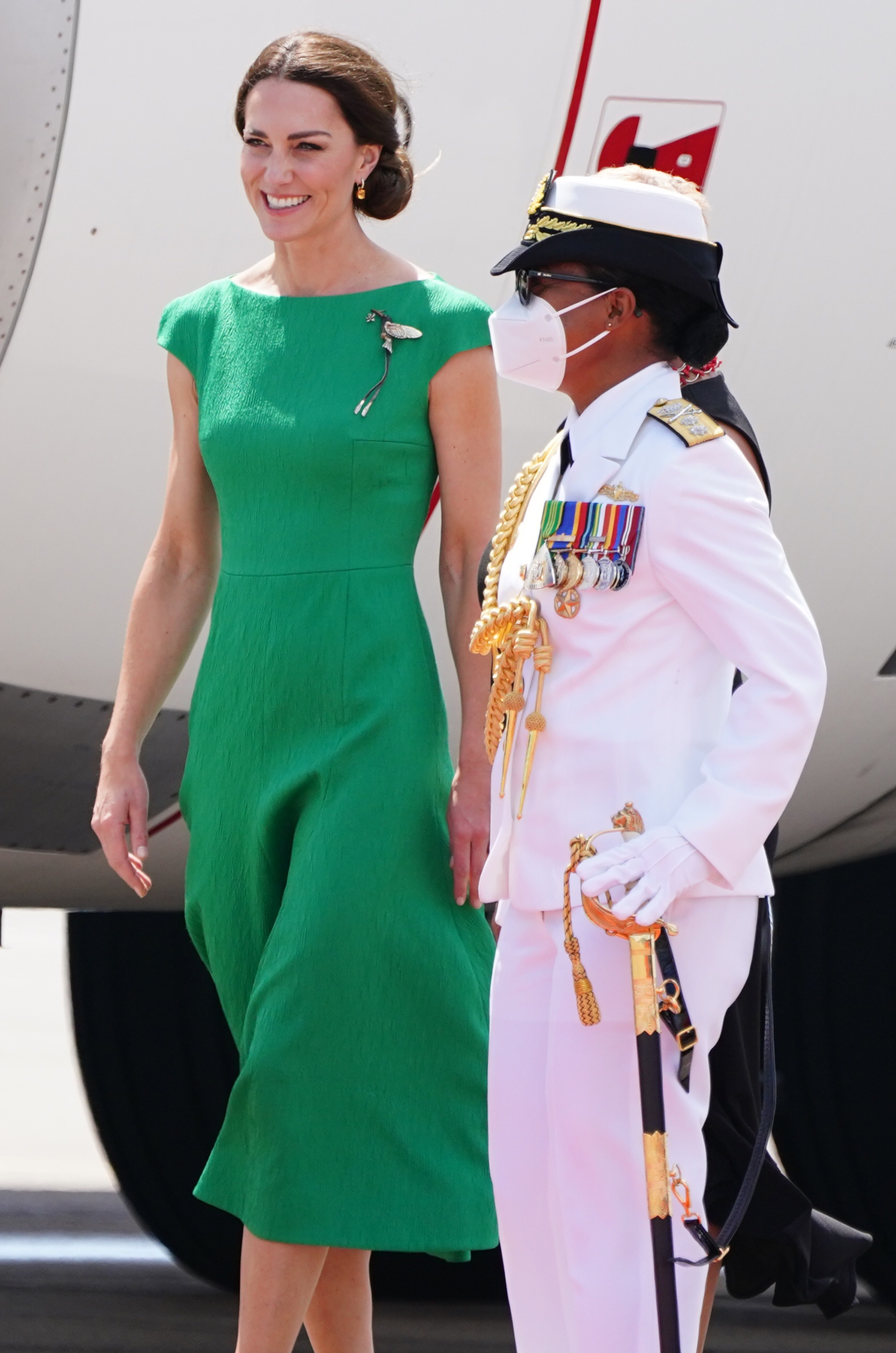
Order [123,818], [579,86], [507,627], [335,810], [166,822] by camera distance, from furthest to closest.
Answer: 1. [166,822]
2. [579,86]
3. [123,818]
4. [335,810]
5. [507,627]

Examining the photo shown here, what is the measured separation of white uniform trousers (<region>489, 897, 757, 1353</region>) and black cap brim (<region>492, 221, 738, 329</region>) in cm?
54

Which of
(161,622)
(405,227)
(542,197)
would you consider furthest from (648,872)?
(405,227)

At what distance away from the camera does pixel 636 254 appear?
183cm

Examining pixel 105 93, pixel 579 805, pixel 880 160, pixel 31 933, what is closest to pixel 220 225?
pixel 105 93

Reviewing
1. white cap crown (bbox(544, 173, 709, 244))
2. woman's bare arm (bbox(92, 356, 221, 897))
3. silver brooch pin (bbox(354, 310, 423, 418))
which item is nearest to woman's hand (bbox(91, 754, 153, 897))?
woman's bare arm (bbox(92, 356, 221, 897))

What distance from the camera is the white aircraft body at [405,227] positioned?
2.61m

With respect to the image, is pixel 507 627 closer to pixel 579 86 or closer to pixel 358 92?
pixel 358 92

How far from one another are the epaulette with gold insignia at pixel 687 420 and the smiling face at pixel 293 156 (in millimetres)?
607

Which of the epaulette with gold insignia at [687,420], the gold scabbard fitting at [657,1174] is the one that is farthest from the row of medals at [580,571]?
the gold scabbard fitting at [657,1174]

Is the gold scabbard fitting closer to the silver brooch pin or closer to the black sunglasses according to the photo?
the black sunglasses

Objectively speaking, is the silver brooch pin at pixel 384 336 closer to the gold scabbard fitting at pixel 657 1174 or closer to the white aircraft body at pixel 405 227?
the white aircraft body at pixel 405 227

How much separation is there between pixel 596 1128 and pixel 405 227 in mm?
1402

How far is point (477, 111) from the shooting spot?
2727 millimetres

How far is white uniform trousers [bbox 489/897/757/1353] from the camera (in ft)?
5.82
